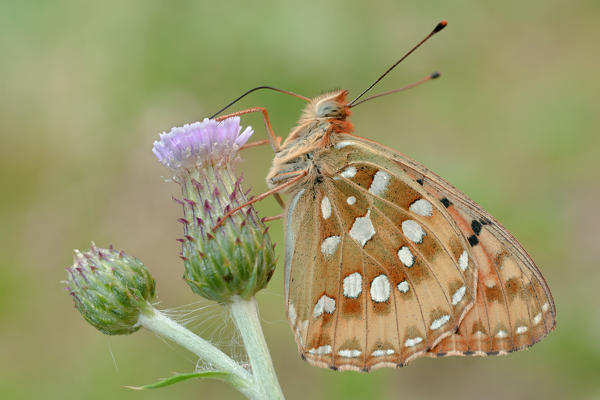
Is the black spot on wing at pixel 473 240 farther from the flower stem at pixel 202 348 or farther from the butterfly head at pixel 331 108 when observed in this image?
the flower stem at pixel 202 348

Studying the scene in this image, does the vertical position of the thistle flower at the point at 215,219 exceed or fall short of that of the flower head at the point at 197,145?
it falls short

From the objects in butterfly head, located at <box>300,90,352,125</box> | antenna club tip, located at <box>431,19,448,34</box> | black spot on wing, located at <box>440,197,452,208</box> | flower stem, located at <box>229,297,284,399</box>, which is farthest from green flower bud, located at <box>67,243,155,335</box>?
antenna club tip, located at <box>431,19,448,34</box>

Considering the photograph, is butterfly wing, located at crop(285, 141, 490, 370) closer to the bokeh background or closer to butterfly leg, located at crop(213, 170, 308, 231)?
butterfly leg, located at crop(213, 170, 308, 231)

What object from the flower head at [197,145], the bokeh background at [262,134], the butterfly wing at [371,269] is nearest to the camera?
the butterfly wing at [371,269]

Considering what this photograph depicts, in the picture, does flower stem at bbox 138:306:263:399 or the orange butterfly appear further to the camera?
the orange butterfly

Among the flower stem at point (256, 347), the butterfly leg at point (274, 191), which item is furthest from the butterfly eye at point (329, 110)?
the flower stem at point (256, 347)

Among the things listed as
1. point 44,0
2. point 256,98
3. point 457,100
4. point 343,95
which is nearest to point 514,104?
point 457,100
